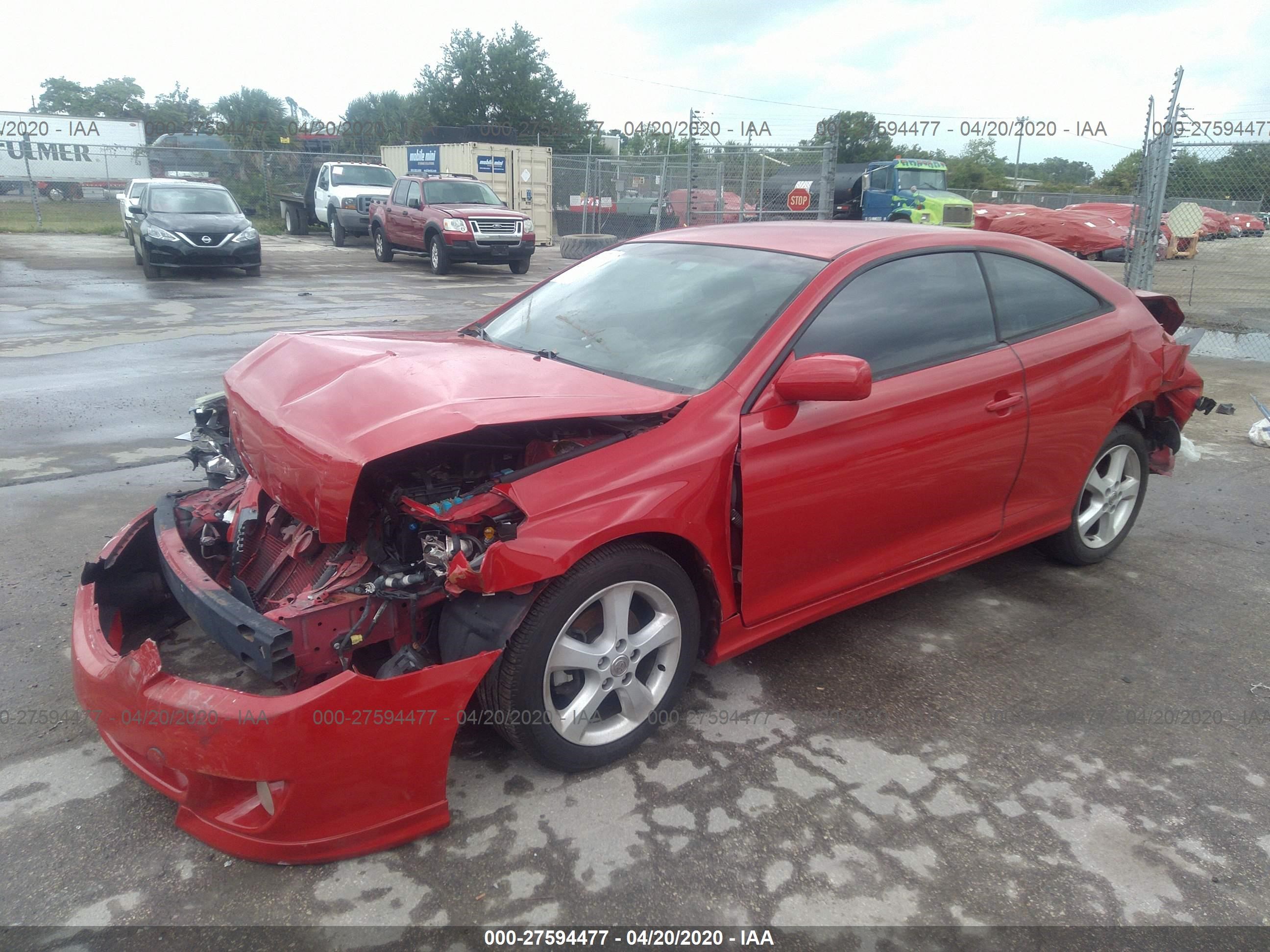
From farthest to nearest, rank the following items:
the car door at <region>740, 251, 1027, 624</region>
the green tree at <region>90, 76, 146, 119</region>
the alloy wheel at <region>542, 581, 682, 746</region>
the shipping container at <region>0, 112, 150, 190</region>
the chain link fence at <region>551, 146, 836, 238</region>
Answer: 1. the green tree at <region>90, 76, 146, 119</region>
2. the shipping container at <region>0, 112, 150, 190</region>
3. the chain link fence at <region>551, 146, 836, 238</region>
4. the car door at <region>740, 251, 1027, 624</region>
5. the alloy wheel at <region>542, 581, 682, 746</region>

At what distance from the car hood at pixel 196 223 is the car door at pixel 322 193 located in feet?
27.7

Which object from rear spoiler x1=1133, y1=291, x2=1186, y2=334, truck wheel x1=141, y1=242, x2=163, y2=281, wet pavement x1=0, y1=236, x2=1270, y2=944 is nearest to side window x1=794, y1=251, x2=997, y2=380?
wet pavement x1=0, y1=236, x2=1270, y2=944

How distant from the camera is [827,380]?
2.85 m

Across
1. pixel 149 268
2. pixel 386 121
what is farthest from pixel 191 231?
pixel 386 121

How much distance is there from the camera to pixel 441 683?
237 cm

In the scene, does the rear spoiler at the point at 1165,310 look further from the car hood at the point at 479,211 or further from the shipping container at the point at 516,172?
the shipping container at the point at 516,172

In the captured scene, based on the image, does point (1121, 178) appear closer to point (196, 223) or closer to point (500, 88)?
point (500, 88)

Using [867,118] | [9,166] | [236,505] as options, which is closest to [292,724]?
[236,505]

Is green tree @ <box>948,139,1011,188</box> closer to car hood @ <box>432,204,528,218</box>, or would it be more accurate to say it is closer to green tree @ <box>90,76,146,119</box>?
car hood @ <box>432,204,528,218</box>

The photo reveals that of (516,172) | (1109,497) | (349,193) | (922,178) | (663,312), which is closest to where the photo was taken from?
(663,312)

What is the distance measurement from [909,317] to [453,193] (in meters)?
16.6

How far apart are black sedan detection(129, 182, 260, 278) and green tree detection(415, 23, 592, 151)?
3997 cm

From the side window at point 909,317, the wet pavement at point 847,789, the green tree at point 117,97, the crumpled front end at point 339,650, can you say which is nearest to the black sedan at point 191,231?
the wet pavement at point 847,789

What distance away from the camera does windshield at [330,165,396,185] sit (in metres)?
23.3
